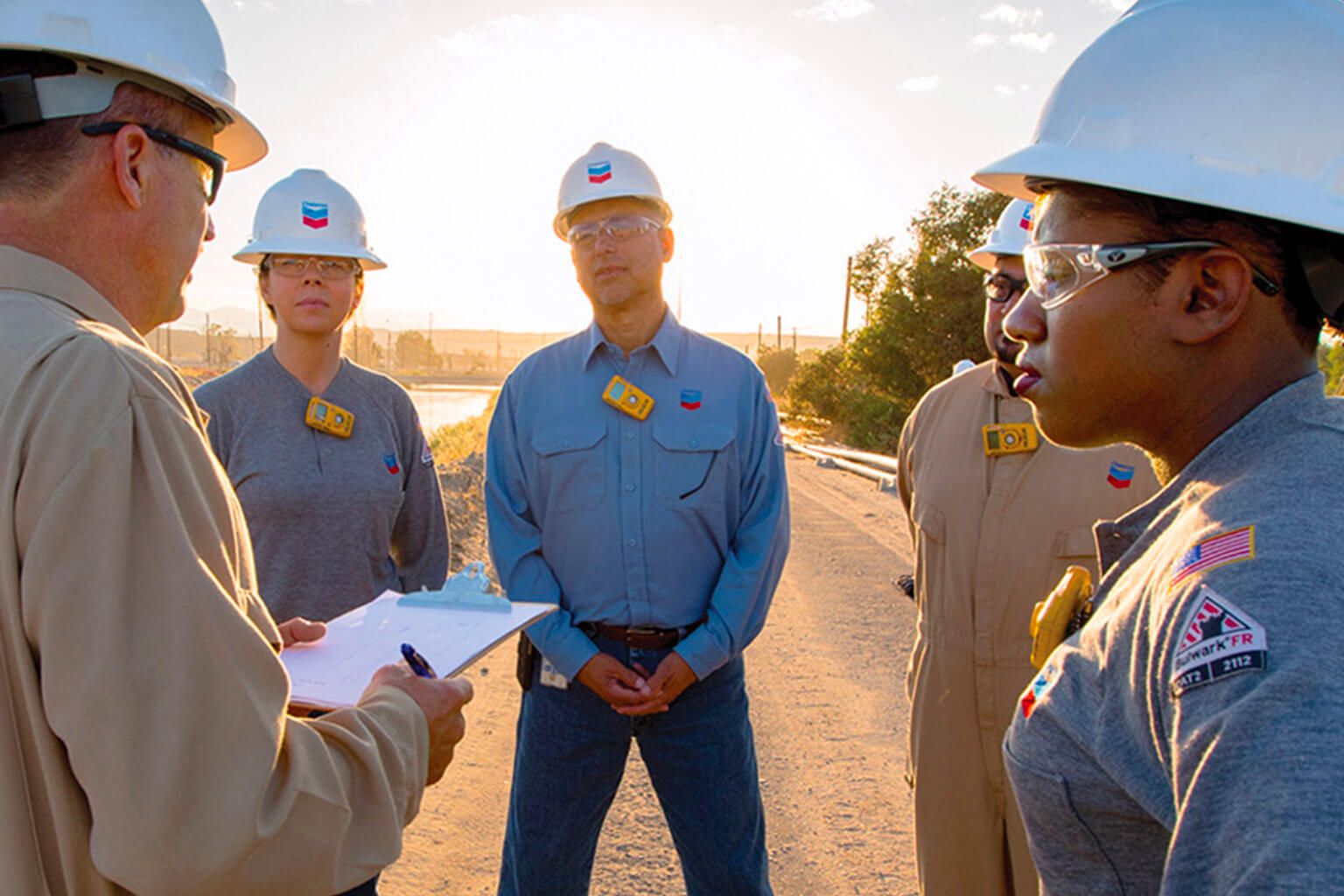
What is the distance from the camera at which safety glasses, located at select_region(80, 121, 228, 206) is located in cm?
150

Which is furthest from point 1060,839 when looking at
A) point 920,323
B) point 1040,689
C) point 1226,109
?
point 920,323

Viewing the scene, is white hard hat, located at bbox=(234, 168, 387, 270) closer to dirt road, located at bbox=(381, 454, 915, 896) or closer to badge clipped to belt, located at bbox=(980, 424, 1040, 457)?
badge clipped to belt, located at bbox=(980, 424, 1040, 457)

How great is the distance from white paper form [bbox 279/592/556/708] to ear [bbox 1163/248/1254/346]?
4.79ft

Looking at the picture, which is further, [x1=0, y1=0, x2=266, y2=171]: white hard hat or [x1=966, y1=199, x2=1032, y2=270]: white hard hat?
[x1=966, y1=199, x2=1032, y2=270]: white hard hat

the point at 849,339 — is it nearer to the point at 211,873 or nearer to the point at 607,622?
the point at 607,622

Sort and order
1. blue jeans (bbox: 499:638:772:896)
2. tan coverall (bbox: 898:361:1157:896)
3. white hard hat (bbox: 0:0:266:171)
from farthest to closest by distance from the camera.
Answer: blue jeans (bbox: 499:638:772:896) < tan coverall (bbox: 898:361:1157:896) < white hard hat (bbox: 0:0:266:171)

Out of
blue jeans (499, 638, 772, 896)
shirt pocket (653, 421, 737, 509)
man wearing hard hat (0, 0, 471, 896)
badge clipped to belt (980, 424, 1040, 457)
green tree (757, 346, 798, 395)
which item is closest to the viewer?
man wearing hard hat (0, 0, 471, 896)

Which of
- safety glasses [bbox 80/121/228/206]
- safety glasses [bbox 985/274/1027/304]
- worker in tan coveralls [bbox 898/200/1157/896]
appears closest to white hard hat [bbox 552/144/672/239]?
safety glasses [bbox 985/274/1027/304]

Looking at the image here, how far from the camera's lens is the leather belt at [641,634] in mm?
3143

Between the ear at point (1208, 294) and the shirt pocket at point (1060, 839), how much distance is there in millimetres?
706

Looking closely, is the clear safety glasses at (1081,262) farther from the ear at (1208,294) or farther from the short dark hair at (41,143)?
the short dark hair at (41,143)

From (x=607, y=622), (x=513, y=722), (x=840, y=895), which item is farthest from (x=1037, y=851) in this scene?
(x=513, y=722)

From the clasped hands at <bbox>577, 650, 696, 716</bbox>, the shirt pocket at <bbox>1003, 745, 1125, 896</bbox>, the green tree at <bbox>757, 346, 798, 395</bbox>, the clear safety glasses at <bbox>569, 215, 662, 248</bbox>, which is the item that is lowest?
the clasped hands at <bbox>577, 650, 696, 716</bbox>

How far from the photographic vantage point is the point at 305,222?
11.8 feet
